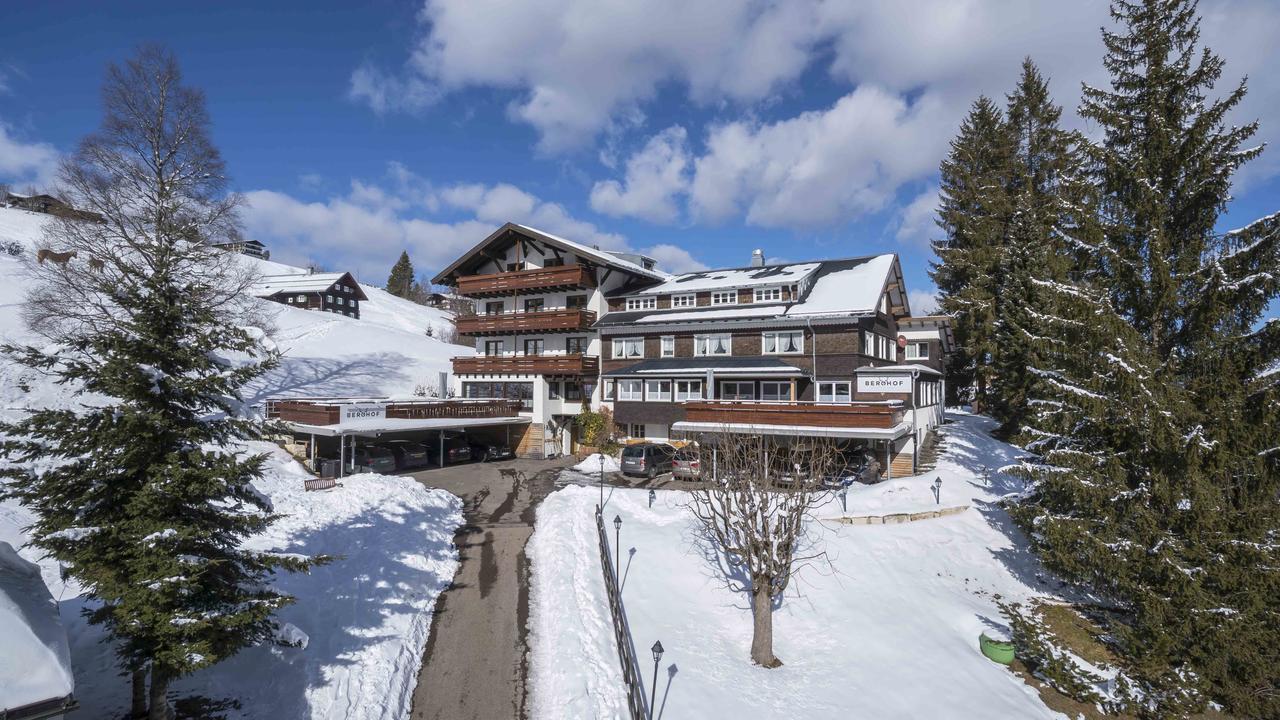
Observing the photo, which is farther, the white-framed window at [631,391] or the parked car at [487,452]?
the white-framed window at [631,391]

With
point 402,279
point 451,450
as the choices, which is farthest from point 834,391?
point 402,279

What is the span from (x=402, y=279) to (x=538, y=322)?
287 ft

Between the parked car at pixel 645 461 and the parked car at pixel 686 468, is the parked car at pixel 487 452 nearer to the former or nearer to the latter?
the parked car at pixel 645 461

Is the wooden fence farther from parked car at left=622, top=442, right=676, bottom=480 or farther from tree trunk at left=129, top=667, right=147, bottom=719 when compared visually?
parked car at left=622, top=442, right=676, bottom=480

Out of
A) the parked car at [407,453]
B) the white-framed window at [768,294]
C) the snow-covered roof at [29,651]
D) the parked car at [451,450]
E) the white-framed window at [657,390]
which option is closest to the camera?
the snow-covered roof at [29,651]

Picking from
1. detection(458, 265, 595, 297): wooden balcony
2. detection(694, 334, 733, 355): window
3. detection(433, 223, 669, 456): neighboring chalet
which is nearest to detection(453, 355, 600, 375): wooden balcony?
detection(433, 223, 669, 456): neighboring chalet

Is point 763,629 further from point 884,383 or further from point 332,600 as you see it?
point 884,383

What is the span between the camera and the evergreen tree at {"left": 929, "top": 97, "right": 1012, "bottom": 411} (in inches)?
1221

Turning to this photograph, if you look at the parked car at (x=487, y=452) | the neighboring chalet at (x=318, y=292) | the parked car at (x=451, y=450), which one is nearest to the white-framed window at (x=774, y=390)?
the parked car at (x=487, y=452)

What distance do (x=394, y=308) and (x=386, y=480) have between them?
7373 centimetres

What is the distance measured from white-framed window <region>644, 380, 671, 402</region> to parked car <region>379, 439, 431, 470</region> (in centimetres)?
1278

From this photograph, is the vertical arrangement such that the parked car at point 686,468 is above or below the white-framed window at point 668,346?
below

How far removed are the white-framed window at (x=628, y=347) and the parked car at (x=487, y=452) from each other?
359 inches

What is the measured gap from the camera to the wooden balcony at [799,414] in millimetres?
24281
